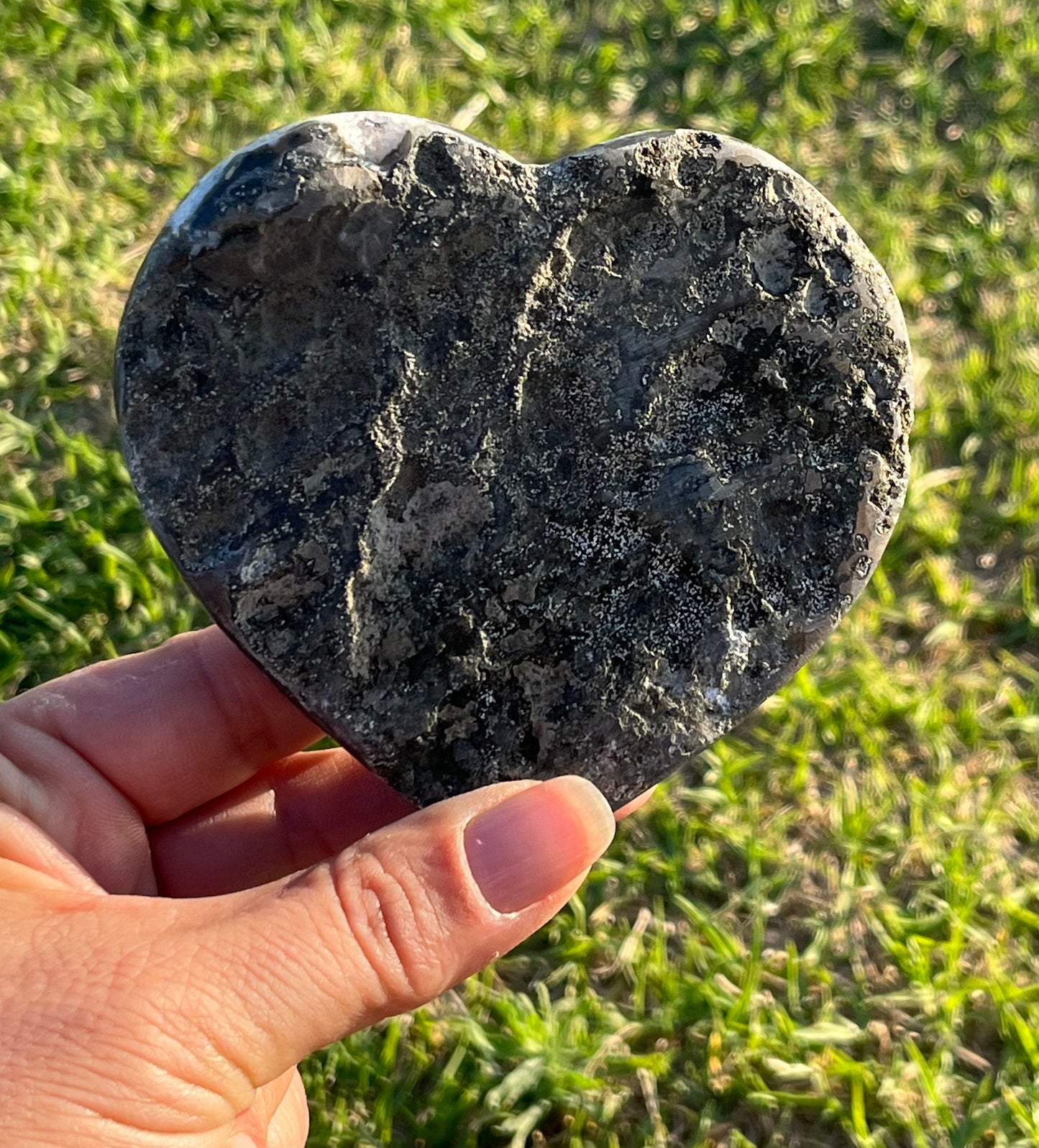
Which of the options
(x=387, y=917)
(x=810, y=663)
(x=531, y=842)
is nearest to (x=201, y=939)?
(x=387, y=917)

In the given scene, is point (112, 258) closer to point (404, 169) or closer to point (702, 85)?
point (404, 169)

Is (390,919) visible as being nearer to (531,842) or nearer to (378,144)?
(531,842)

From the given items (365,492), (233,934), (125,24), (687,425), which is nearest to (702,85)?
(125,24)

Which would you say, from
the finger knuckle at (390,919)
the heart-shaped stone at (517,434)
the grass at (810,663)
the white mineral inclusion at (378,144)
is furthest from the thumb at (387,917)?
the white mineral inclusion at (378,144)

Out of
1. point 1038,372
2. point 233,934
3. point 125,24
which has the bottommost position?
point 233,934

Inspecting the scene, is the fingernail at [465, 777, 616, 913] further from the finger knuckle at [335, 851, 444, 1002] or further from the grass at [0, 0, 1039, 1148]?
the grass at [0, 0, 1039, 1148]
